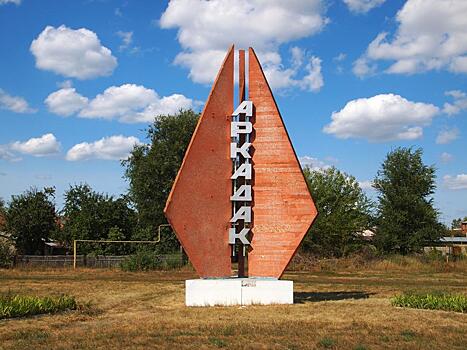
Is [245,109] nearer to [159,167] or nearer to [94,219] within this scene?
[94,219]

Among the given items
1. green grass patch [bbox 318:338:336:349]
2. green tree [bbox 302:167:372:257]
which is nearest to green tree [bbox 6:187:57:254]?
green tree [bbox 302:167:372:257]

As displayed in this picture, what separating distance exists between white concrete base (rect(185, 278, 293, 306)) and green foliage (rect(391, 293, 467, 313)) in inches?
113

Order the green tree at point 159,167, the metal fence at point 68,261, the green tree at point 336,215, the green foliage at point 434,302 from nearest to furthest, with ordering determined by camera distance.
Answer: the green foliage at point 434,302 < the metal fence at point 68,261 < the green tree at point 336,215 < the green tree at point 159,167

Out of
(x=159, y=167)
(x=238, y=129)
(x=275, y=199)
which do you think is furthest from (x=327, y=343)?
(x=159, y=167)

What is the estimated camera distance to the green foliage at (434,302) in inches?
543

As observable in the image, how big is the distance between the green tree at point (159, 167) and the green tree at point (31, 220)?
27.0ft

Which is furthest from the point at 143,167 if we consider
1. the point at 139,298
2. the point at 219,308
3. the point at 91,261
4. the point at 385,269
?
the point at 219,308

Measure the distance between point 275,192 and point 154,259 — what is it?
16.2 meters

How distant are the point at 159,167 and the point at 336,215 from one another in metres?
15.5

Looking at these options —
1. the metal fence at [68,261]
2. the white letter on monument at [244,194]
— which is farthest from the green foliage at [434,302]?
the metal fence at [68,261]

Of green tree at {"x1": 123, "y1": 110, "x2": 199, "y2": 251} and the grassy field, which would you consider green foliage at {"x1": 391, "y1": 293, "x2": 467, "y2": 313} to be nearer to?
the grassy field

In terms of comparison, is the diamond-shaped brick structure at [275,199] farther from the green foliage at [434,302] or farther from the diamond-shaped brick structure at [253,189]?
the green foliage at [434,302]

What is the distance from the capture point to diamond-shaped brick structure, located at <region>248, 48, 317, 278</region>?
15.4m

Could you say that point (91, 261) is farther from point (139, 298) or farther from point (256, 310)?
point (256, 310)
